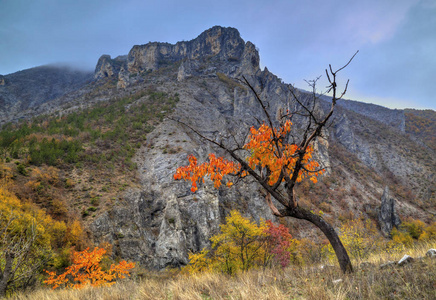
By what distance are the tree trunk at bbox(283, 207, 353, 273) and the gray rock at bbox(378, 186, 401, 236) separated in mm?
64000

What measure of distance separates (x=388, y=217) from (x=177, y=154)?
189 feet

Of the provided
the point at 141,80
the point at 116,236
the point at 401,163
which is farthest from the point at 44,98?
the point at 401,163

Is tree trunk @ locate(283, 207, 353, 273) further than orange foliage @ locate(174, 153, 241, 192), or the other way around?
orange foliage @ locate(174, 153, 241, 192)

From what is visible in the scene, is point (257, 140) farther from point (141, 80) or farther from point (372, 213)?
point (141, 80)

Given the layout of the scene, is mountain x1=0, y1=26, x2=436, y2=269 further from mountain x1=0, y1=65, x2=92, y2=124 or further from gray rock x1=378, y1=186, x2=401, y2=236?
gray rock x1=378, y1=186, x2=401, y2=236

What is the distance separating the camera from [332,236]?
500 centimetres

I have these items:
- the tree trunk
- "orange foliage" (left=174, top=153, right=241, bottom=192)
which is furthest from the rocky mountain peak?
the tree trunk

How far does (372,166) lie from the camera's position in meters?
88.8

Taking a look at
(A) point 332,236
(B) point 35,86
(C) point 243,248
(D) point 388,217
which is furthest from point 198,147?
(B) point 35,86

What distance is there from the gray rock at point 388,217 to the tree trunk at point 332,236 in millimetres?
64000

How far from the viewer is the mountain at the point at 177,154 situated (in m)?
25.6

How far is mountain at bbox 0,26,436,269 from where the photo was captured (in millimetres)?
25641

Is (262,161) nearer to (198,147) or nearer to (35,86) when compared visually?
(198,147)

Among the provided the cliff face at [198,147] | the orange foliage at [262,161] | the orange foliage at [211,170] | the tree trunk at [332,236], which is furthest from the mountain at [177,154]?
the tree trunk at [332,236]
